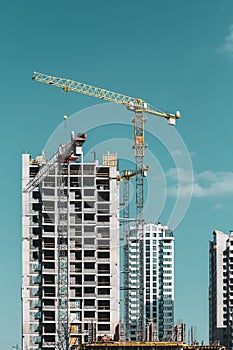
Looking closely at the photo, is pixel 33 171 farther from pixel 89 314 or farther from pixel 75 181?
pixel 89 314

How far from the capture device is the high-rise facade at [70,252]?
282ft

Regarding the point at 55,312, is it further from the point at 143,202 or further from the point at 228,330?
the point at 228,330

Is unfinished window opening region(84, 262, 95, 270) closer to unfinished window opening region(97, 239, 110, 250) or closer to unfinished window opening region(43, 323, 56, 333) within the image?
unfinished window opening region(97, 239, 110, 250)

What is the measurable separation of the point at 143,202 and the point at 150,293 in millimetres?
56146

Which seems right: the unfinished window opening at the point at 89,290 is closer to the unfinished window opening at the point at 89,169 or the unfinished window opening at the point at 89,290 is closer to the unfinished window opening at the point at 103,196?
the unfinished window opening at the point at 103,196

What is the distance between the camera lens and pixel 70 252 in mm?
88500

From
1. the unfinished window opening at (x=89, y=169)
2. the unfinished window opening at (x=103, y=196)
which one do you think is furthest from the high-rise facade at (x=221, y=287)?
the unfinished window opening at (x=89, y=169)

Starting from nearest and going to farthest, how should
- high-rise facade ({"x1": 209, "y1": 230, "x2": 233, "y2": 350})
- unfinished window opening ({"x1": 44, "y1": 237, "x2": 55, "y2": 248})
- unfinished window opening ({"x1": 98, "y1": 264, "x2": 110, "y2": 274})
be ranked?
1. unfinished window opening ({"x1": 44, "y1": 237, "x2": 55, "y2": 248})
2. unfinished window opening ({"x1": 98, "y1": 264, "x2": 110, "y2": 274})
3. high-rise facade ({"x1": 209, "y1": 230, "x2": 233, "y2": 350})

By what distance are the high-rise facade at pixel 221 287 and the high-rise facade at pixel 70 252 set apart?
30203mm

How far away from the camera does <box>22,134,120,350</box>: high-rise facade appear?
86000mm

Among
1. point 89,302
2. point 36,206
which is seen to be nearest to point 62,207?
point 36,206

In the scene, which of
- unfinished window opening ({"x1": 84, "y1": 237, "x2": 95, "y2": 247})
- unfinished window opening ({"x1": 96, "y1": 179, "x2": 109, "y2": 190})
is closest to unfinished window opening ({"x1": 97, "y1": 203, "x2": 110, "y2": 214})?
unfinished window opening ({"x1": 96, "y1": 179, "x2": 109, "y2": 190})

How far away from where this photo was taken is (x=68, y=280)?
86.8 meters

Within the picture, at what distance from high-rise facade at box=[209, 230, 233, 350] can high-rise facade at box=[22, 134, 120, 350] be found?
30203 millimetres
